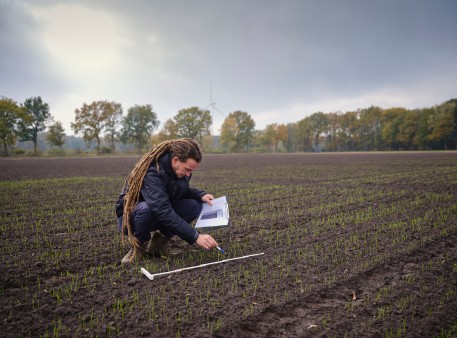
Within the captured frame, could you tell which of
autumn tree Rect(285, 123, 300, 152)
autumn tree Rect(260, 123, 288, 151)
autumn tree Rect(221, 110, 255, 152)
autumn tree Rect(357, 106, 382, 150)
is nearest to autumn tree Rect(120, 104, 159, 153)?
autumn tree Rect(221, 110, 255, 152)

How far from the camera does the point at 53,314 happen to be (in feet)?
10.2

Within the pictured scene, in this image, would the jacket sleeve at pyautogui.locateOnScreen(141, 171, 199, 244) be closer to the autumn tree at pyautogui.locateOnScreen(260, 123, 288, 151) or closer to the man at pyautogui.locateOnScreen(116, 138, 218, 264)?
the man at pyautogui.locateOnScreen(116, 138, 218, 264)

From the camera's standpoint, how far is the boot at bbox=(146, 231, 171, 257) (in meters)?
4.62

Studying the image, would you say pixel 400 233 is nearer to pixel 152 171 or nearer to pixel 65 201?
pixel 152 171

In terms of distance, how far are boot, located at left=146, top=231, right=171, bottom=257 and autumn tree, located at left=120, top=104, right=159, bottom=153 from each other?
76.4 m

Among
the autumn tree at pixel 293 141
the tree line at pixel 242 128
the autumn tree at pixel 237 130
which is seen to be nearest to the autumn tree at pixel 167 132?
the tree line at pixel 242 128

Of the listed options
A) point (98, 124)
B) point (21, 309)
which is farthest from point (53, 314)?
point (98, 124)

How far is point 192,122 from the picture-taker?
284ft

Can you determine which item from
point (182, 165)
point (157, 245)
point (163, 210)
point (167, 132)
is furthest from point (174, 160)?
point (167, 132)

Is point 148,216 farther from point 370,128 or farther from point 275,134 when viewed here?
point 275,134

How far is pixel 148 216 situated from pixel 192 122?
8428 cm

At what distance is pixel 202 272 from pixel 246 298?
873 millimetres

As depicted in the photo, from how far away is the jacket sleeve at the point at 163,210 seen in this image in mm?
3891

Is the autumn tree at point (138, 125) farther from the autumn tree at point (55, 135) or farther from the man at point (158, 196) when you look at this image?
the man at point (158, 196)
